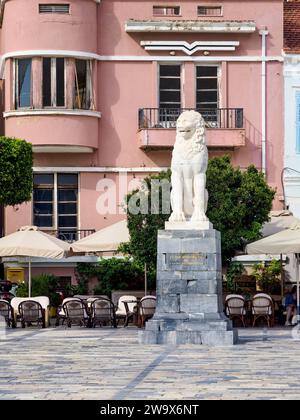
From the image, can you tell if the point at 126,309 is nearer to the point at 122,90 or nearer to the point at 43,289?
the point at 43,289

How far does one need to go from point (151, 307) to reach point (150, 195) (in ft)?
15.0

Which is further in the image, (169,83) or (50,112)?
(169,83)

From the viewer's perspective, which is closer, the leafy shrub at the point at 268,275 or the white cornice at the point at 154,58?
the leafy shrub at the point at 268,275

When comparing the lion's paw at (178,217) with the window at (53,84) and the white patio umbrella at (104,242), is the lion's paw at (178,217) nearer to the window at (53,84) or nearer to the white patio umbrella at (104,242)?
the white patio umbrella at (104,242)

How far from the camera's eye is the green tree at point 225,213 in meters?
31.5

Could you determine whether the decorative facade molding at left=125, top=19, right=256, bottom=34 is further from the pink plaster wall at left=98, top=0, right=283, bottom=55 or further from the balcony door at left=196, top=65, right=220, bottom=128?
the balcony door at left=196, top=65, right=220, bottom=128

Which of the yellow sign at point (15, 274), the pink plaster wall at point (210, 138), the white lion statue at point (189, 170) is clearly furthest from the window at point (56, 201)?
the white lion statue at point (189, 170)

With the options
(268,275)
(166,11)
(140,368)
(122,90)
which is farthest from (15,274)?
(140,368)

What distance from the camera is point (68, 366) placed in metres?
18.9

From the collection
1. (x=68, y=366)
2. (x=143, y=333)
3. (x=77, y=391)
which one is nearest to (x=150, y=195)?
(x=143, y=333)

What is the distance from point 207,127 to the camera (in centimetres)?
3797

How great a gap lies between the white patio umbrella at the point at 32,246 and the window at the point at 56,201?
803 centimetres

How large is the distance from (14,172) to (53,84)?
579cm

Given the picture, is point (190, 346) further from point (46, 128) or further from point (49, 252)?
point (46, 128)
